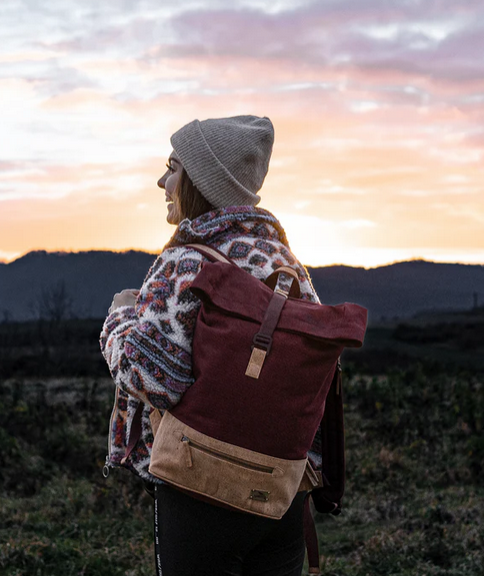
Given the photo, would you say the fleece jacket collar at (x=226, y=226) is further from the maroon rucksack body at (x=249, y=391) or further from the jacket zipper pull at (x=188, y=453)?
the jacket zipper pull at (x=188, y=453)

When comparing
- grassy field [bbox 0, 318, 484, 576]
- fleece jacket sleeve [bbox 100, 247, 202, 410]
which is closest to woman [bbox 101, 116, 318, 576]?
fleece jacket sleeve [bbox 100, 247, 202, 410]

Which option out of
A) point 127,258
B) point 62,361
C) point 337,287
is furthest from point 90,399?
point 127,258

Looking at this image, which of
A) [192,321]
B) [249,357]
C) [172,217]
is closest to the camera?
[249,357]

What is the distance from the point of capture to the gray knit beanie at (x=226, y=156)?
70.6 inches

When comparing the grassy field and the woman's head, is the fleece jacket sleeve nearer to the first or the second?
the woman's head

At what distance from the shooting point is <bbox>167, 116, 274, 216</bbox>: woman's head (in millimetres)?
1793

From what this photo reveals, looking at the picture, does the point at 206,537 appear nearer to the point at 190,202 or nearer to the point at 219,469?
the point at 219,469

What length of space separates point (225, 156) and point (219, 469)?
31.3 inches

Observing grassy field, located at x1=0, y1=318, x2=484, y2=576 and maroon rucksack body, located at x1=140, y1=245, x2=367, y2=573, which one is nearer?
maroon rucksack body, located at x1=140, y1=245, x2=367, y2=573

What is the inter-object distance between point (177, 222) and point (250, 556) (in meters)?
0.88

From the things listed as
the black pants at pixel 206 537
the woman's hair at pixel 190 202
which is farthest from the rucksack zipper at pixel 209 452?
the woman's hair at pixel 190 202

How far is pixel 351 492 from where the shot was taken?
20.0 feet

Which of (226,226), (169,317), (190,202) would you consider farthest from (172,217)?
(169,317)

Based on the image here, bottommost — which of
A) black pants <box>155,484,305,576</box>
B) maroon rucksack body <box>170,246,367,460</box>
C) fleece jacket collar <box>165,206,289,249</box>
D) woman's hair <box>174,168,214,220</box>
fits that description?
black pants <box>155,484,305,576</box>
